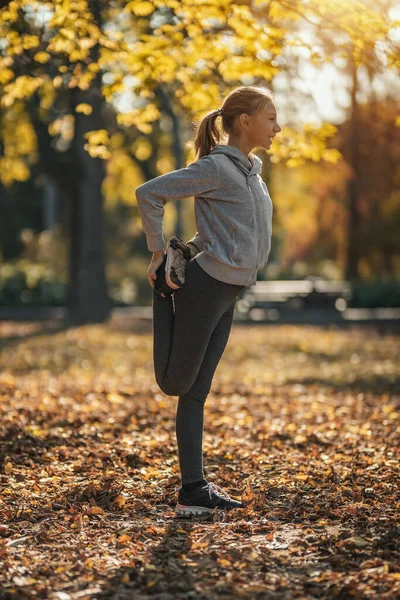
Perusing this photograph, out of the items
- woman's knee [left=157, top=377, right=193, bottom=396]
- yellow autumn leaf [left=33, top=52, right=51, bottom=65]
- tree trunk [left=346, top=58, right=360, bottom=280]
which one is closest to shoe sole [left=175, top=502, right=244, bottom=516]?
woman's knee [left=157, top=377, right=193, bottom=396]

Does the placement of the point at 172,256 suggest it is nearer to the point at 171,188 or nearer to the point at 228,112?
the point at 171,188

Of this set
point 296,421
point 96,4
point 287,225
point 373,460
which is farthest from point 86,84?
point 287,225

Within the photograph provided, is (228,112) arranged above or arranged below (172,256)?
above

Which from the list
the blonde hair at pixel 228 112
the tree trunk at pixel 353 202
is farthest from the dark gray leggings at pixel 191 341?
the tree trunk at pixel 353 202

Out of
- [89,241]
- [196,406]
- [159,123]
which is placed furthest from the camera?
[159,123]

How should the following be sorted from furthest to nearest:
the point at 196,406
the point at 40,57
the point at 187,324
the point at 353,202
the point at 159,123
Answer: the point at 353,202 < the point at 159,123 < the point at 40,57 < the point at 196,406 < the point at 187,324

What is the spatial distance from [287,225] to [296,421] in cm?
3314

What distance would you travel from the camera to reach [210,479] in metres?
5.92

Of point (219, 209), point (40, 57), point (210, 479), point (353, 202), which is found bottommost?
point (210, 479)

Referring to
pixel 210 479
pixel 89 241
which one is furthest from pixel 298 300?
pixel 210 479

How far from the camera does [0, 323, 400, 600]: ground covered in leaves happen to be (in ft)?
12.9

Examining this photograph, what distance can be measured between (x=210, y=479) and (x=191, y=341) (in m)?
1.51

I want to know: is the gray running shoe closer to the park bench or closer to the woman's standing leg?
the woman's standing leg

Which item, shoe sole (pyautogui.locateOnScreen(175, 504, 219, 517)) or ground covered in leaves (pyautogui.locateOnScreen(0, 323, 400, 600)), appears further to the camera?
shoe sole (pyautogui.locateOnScreen(175, 504, 219, 517))
